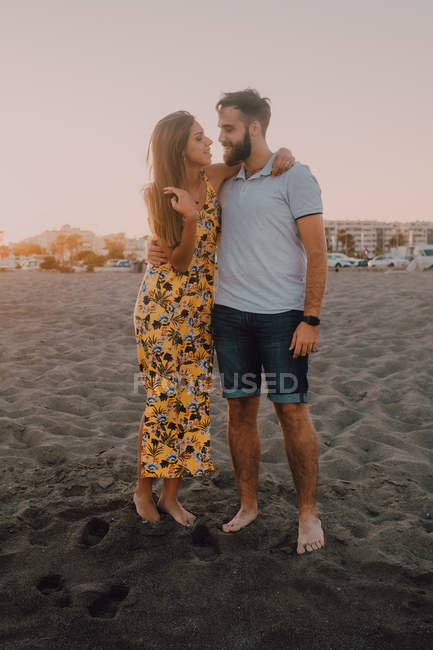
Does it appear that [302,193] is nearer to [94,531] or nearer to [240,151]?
[240,151]

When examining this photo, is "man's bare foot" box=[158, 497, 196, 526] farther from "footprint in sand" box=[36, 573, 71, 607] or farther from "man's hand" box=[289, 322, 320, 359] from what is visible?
"man's hand" box=[289, 322, 320, 359]

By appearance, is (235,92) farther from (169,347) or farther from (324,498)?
Answer: (324,498)

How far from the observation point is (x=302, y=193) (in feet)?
8.09

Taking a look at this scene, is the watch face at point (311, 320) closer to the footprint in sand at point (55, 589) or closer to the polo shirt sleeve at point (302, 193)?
the polo shirt sleeve at point (302, 193)

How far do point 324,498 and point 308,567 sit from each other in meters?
0.75

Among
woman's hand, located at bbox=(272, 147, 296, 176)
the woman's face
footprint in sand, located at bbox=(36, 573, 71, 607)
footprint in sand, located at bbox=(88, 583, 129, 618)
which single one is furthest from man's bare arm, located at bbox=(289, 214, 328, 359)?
footprint in sand, located at bbox=(36, 573, 71, 607)

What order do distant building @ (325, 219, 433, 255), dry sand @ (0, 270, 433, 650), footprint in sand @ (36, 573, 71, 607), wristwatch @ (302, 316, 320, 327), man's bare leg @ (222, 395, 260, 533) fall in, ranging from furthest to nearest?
distant building @ (325, 219, 433, 255) < man's bare leg @ (222, 395, 260, 533) < wristwatch @ (302, 316, 320, 327) < footprint in sand @ (36, 573, 71, 607) < dry sand @ (0, 270, 433, 650)

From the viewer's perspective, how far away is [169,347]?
8.55 ft

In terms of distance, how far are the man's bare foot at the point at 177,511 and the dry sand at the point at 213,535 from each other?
7 cm

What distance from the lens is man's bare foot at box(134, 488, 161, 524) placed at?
2793 mm

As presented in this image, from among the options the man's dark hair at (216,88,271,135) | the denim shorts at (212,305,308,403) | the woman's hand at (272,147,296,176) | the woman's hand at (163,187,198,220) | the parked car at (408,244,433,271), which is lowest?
the parked car at (408,244,433,271)

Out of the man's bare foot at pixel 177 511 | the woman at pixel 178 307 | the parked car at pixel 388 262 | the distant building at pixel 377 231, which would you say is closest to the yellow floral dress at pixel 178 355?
the woman at pixel 178 307

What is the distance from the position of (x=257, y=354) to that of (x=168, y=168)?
0.98 m

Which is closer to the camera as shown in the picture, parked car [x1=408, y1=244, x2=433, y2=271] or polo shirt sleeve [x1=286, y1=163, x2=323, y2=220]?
polo shirt sleeve [x1=286, y1=163, x2=323, y2=220]
